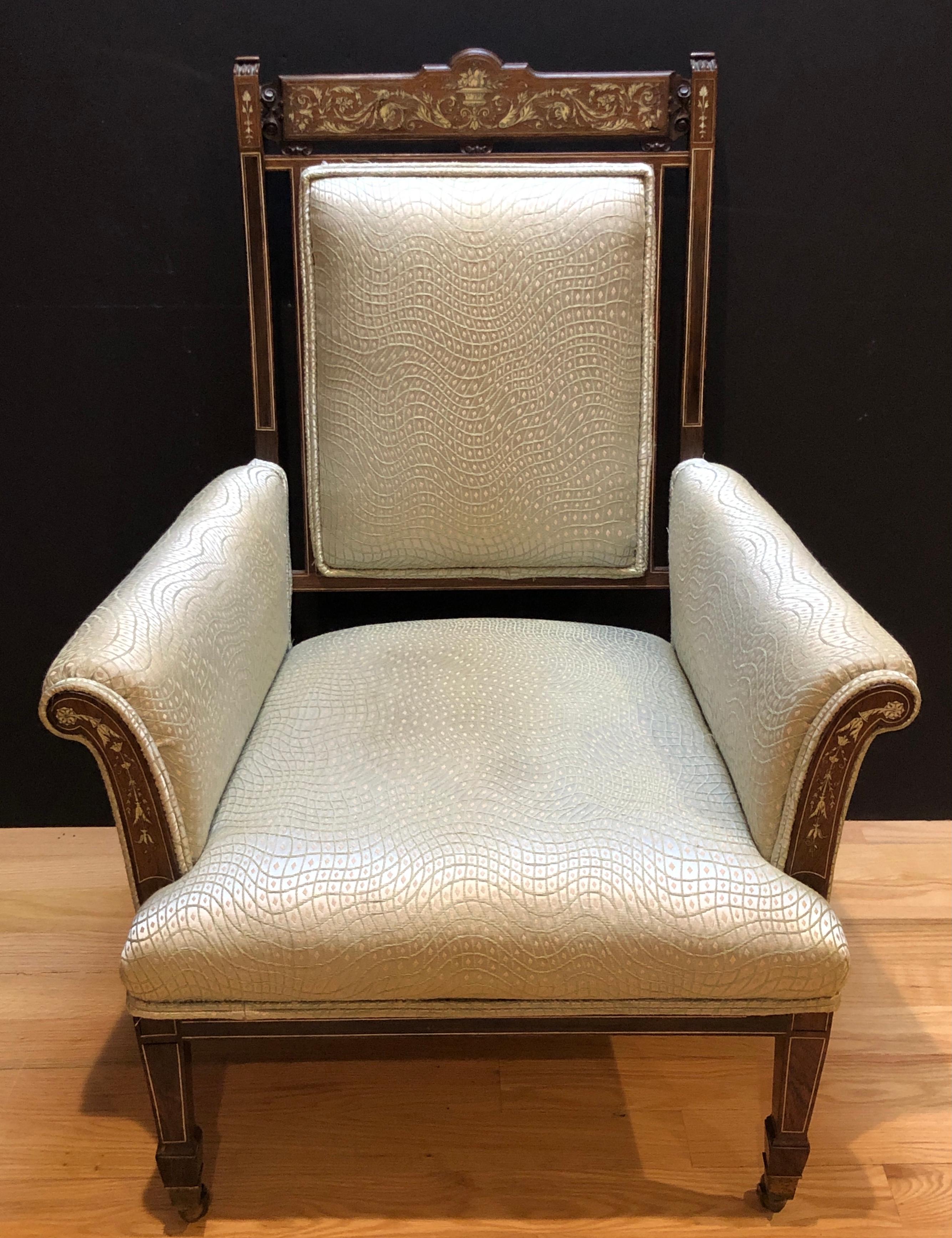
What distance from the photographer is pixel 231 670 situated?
1021mm

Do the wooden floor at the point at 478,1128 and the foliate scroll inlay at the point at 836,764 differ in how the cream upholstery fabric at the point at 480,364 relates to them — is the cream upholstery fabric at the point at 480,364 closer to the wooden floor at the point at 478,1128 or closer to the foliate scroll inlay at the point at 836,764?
the foliate scroll inlay at the point at 836,764

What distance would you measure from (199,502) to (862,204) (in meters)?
0.90

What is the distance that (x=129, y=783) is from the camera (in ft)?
2.84

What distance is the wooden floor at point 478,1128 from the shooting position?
1062 mm

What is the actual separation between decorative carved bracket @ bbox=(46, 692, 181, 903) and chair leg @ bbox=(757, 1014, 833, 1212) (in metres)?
0.55

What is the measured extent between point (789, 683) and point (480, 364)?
0.53m

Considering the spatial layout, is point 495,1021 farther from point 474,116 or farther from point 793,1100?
point 474,116

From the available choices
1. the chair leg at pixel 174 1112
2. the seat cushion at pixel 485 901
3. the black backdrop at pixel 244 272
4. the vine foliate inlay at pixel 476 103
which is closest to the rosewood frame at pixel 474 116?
the vine foliate inlay at pixel 476 103

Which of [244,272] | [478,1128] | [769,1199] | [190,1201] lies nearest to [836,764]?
[769,1199]

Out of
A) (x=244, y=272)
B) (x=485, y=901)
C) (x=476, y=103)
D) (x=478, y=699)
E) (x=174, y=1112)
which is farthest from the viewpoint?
(x=244, y=272)

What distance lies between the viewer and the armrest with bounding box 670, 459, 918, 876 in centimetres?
85

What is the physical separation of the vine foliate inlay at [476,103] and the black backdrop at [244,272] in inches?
4.2

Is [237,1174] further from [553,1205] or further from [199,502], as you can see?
[199,502]

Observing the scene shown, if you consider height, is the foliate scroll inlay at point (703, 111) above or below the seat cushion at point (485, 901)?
above
